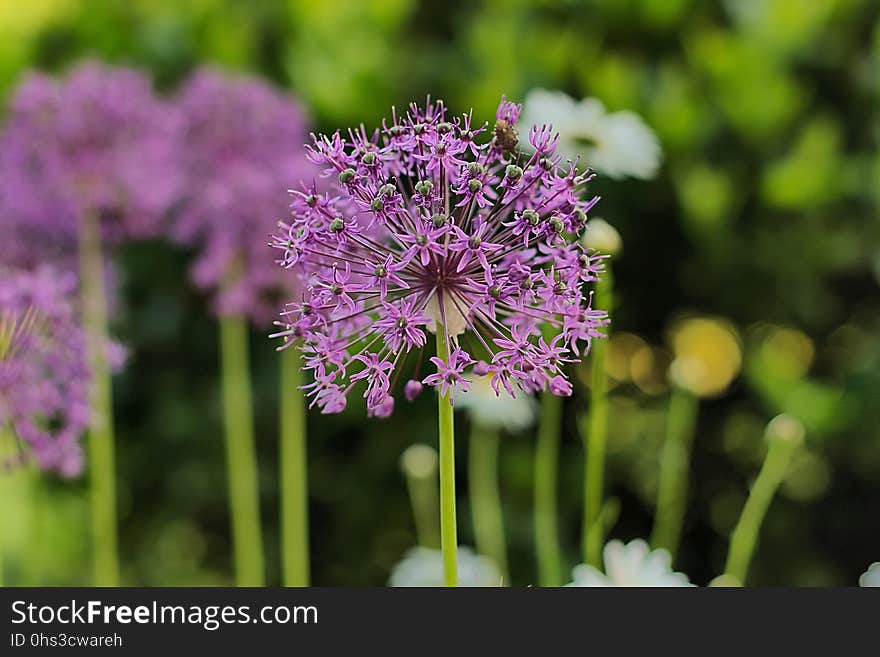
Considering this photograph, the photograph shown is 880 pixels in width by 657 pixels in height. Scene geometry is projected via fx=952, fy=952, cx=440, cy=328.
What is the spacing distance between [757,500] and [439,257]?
2.26 ft

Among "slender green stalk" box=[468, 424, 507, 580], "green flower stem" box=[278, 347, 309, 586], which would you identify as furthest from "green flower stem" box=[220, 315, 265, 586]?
"slender green stalk" box=[468, 424, 507, 580]

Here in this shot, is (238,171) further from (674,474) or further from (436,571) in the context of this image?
(674,474)

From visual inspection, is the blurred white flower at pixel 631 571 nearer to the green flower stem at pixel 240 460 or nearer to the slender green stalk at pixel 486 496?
the slender green stalk at pixel 486 496

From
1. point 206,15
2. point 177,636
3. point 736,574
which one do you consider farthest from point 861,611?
point 206,15

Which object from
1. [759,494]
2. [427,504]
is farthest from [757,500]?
[427,504]

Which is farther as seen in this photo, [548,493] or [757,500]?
[548,493]

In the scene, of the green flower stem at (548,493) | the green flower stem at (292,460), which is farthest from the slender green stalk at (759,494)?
the green flower stem at (292,460)

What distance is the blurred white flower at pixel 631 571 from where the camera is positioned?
2.16 ft

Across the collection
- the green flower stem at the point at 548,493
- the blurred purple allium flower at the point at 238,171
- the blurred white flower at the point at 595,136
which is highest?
the blurred purple allium flower at the point at 238,171

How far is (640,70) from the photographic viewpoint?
128 centimetres

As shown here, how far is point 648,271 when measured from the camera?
139 cm

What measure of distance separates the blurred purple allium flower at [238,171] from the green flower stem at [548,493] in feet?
1.09

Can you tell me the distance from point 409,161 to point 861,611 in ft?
1.52

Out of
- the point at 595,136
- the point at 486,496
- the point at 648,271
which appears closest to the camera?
the point at 595,136
